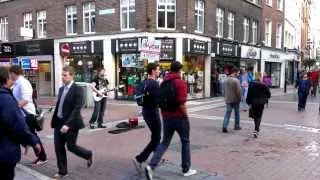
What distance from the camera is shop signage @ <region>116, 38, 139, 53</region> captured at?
21438mm

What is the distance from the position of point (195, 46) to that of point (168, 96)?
54.6ft

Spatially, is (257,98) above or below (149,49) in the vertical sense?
below

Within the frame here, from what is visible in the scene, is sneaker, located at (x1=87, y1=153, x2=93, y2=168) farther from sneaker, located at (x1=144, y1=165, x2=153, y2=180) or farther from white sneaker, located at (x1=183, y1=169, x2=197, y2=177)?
white sneaker, located at (x1=183, y1=169, x2=197, y2=177)

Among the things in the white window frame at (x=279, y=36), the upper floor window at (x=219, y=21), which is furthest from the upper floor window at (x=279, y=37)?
the upper floor window at (x=219, y=21)

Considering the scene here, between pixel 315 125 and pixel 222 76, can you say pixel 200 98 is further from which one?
pixel 315 125

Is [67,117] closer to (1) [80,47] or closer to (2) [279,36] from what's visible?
(1) [80,47]

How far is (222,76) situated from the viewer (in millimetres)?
25766

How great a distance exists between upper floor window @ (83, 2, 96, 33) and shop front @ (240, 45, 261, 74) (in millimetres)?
10459

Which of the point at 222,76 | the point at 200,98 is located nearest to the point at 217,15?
the point at 222,76

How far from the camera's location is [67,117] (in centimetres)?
668

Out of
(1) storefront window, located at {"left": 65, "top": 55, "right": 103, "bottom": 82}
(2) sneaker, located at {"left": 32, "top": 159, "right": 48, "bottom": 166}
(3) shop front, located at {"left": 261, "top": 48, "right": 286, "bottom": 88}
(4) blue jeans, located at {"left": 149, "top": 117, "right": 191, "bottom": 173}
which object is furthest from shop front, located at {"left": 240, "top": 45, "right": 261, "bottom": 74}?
(4) blue jeans, located at {"left": 149, "top": 117, "right": 191, "bottom": 173}

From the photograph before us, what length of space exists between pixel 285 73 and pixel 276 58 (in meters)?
3.09

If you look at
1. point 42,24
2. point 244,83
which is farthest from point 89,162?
point 42,24

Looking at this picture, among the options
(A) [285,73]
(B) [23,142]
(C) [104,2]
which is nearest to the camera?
(B) [23,142]
